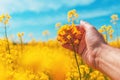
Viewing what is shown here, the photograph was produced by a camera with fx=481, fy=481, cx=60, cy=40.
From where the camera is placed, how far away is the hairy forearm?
4.77 m

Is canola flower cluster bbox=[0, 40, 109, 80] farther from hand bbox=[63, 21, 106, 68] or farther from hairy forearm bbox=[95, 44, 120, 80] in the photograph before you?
hairy forearm bbox=[95, 44, 120, 80]

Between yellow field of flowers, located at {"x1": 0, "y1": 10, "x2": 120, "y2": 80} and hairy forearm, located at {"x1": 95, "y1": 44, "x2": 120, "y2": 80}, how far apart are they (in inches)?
74.8

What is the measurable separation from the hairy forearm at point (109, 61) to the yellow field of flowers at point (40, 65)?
74.8 inches

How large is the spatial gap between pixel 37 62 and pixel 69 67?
903mm

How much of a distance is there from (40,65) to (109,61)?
408cm

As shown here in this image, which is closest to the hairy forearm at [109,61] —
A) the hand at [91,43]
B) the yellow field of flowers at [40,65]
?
A: the hand at [91,43]

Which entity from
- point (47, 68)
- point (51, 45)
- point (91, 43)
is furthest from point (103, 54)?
point (51, 45)

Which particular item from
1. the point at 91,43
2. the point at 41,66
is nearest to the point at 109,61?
the point at 91,43

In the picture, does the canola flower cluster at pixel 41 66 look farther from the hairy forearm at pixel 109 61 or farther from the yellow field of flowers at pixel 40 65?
the hairy forearm at pixel 109 61

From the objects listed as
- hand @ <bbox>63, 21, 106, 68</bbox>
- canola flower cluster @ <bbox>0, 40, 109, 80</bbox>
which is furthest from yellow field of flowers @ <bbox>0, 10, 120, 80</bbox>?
hand @ <bbox>63, 21, 106, 68</bbox>

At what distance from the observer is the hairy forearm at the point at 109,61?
4766 millimetres

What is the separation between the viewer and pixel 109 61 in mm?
4910

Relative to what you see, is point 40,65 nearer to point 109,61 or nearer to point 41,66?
point 41,66

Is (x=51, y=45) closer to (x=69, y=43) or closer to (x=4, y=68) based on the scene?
(x=4, y=68)
